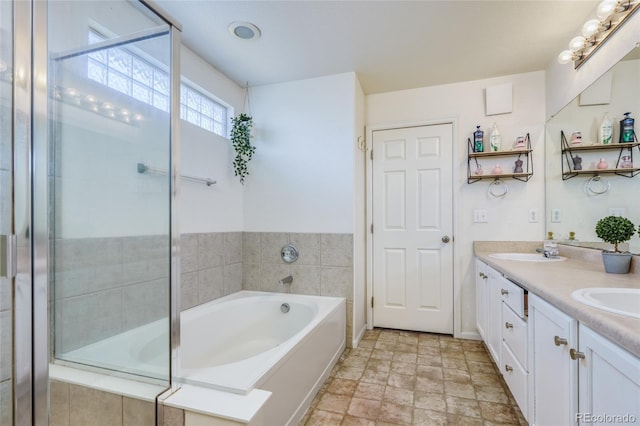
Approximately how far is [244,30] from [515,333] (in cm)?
250

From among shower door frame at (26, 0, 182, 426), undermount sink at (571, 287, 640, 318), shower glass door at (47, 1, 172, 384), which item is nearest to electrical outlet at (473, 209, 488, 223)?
undermount sink at (571, 287, 640, 318)

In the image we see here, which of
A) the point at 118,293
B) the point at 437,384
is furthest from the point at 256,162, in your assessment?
the point at 437,384

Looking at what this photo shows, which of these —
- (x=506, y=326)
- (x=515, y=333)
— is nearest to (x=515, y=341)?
(x=515, y=333)

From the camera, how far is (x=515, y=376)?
1.58 metres

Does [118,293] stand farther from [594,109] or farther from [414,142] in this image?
[594,109]

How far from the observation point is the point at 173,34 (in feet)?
4.06

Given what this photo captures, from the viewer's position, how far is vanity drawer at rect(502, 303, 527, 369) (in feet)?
4.74

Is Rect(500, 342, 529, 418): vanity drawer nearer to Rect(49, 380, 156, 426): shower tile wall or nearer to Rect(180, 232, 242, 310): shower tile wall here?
Rect(49, 380, 156, 426): shower tile wall

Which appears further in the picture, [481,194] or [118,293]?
[481,194]

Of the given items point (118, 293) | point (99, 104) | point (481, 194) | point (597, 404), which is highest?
point (99, 104)

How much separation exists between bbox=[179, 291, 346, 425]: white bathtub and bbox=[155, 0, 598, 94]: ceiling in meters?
1.97

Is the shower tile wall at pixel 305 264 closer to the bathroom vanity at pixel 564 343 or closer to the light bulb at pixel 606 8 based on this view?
the bathroom vanity at pixel 564 343

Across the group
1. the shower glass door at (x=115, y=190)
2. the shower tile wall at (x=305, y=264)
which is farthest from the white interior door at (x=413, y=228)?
the shower glass door at (x=115, y=190)

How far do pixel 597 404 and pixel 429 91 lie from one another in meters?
2.65
